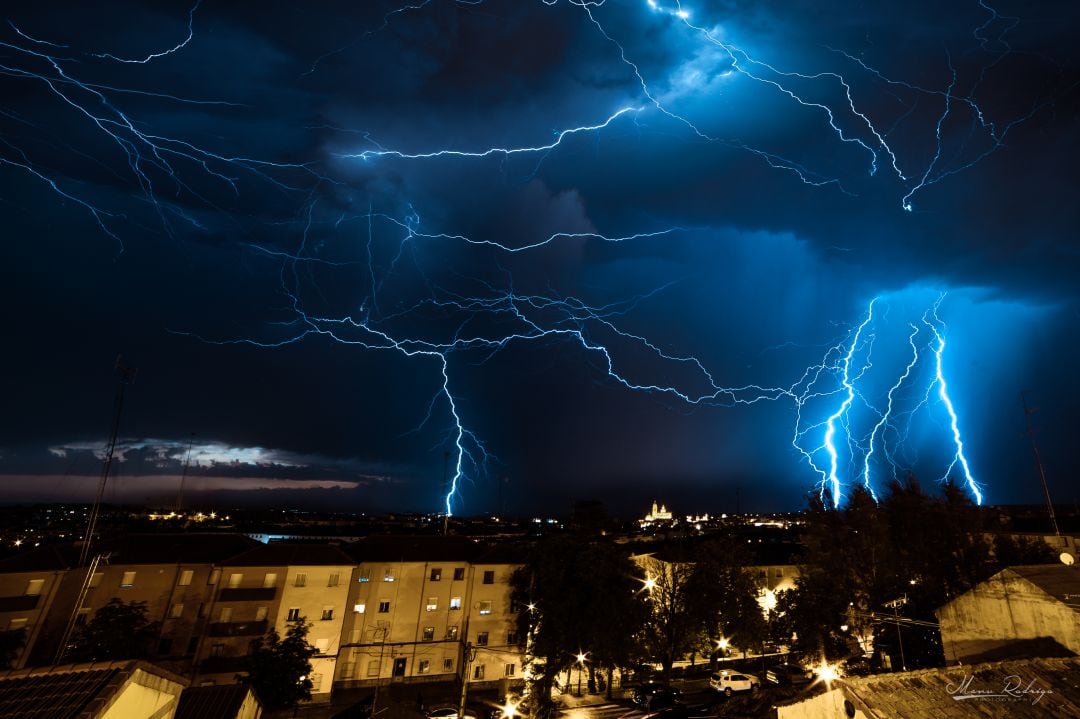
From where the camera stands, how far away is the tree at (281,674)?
55.5ft

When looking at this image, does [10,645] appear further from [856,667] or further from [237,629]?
[856,667]

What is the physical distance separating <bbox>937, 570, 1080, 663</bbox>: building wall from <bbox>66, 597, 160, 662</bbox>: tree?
25.2 m

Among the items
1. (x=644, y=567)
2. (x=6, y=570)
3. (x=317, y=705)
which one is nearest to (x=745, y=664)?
(x=644, y=567)

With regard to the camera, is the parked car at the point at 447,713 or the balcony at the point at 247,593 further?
the balcony at the point at 247,593

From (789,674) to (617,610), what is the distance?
7.55 m

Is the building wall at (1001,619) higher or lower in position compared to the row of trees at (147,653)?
higher

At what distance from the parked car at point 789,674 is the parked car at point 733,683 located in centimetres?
100

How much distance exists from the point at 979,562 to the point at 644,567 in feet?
53.2

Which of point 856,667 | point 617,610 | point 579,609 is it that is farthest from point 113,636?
point 856,667

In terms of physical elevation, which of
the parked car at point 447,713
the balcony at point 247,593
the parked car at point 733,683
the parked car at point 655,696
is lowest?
the parked car at point 447,713

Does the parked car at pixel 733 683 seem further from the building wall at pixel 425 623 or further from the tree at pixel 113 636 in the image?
the tree at pixel 113 636

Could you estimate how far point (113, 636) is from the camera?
57.2 ft

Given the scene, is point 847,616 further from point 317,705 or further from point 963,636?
point 317,705

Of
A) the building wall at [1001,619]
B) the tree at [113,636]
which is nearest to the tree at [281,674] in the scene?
the tree at [113,636]
